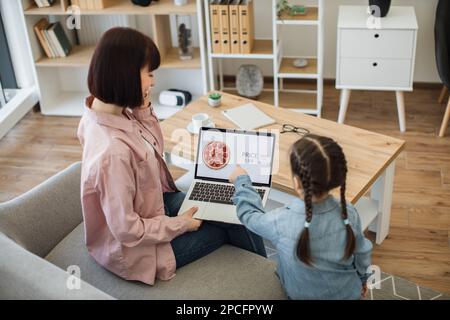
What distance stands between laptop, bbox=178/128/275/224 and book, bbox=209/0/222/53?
152 cm

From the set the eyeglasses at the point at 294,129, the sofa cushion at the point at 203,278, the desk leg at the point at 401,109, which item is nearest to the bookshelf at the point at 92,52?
the desk leg at the point at 401,109

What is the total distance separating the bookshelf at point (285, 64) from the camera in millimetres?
3623

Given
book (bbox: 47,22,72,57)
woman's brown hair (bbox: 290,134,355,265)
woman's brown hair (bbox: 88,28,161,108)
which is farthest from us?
book (bbox: 47,22,72,57)

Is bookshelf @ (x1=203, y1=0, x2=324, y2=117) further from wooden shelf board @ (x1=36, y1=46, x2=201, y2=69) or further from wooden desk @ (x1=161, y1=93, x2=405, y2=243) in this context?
wooden desk @ (x1=161, y1=93, x2=405, y2=243)

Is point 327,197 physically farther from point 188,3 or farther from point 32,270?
point 188,3

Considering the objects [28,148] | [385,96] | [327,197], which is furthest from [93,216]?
[385,96]

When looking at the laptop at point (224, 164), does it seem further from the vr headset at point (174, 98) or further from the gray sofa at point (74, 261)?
the vr headset at point (174, 98)

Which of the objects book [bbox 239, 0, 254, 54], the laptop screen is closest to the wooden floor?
book [bbox 239, 0, 254, 54]

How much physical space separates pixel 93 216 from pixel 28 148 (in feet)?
6.58

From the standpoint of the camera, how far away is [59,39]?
404 centimetres

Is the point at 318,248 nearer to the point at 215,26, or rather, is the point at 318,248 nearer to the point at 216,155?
the point at 216,155

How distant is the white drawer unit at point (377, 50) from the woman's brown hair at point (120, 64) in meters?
1.97

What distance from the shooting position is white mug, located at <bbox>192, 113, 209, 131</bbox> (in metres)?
2.74

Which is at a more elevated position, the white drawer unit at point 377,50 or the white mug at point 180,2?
the white mug at point 180,2
